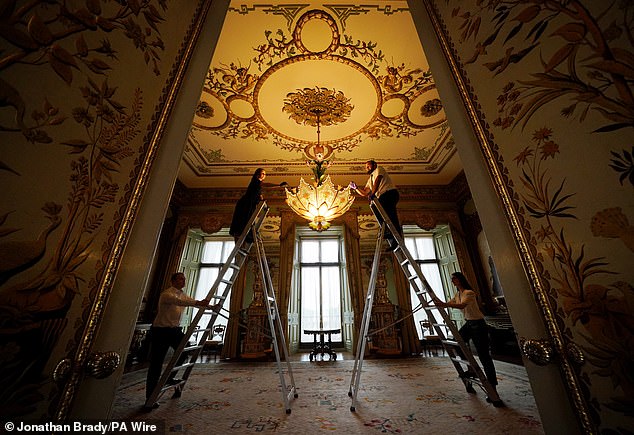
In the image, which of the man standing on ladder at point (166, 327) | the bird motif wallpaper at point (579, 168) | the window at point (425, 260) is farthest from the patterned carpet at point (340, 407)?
the window at point (425, 260)

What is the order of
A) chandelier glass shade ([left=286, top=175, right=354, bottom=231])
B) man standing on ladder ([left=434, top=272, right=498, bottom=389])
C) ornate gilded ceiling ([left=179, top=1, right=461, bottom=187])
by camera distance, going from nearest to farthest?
man standing on ladder ([left=434, top=272, right=498, bottom=389]) → ornate gilded ceiling ([left=179, top=1, right=461, bottom=187]) → chandelier glass shade ([left=286, top=175, right=354, bottom=231])

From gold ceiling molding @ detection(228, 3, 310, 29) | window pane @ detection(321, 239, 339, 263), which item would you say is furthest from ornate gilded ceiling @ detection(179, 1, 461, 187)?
window pane @ detection(321, 239, 339, 263)

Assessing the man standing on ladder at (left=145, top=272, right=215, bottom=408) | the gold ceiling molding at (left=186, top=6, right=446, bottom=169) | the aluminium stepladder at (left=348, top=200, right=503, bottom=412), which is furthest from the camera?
the gold ceiling molding at (left=186, top=6, right=446, bottom=169)

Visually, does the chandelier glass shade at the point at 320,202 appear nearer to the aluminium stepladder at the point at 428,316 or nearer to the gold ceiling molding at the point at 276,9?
the aluminium stepladder at the point at 428,316

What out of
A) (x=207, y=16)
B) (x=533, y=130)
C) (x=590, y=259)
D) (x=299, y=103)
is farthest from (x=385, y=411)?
(x=299, y=103)

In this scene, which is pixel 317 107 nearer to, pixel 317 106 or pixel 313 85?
pixel 317 106

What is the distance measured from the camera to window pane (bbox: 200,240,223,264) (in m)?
8.05

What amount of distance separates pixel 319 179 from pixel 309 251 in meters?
6.04

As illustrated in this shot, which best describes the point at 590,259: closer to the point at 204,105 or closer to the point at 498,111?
the point at 498,111

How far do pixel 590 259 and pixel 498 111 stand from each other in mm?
520

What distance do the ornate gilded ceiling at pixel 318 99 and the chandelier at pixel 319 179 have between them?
0.02m

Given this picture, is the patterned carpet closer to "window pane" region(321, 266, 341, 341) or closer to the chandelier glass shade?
the chandelier glass shade

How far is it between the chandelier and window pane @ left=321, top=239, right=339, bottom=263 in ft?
18.1

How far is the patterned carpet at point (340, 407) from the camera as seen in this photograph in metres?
1.54
